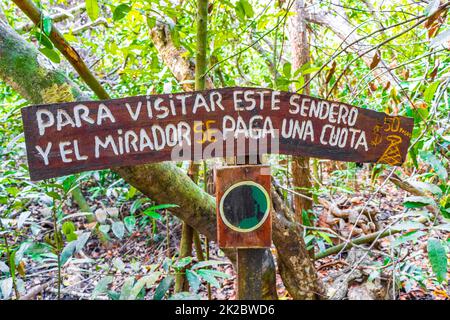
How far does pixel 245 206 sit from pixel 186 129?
0.87ft

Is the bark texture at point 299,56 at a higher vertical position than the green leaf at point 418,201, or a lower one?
higher

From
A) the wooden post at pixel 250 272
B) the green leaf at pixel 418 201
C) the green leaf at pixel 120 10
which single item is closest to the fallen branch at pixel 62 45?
the green leaf at pixel 120 10

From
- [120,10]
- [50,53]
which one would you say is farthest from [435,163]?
[50,53]

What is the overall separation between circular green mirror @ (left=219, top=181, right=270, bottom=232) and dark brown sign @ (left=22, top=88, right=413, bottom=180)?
0.10 m

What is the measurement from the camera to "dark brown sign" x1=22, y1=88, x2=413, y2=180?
0.86 m

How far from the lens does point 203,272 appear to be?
94cm

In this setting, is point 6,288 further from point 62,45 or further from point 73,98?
point 62,45

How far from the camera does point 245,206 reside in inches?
37.6

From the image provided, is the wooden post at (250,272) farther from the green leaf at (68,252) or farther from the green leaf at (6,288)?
the green leaf at (6,288)

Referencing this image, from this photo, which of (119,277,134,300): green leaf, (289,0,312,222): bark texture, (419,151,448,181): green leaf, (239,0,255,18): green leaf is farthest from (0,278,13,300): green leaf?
(289,0,312,222): bark texture

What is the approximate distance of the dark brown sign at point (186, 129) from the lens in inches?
33.7

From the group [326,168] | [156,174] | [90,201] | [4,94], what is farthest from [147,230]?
[326,168]

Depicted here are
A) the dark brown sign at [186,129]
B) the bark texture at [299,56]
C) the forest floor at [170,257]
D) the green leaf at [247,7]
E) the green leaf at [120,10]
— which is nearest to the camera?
the dark brown sign at [186,129]
